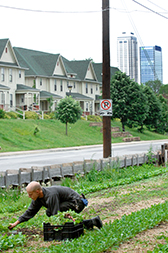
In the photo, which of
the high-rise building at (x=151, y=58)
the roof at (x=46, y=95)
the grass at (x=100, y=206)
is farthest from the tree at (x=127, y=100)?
the grass at (x=100, y=206)

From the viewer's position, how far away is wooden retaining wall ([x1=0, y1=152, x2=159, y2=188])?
10312 millimetres

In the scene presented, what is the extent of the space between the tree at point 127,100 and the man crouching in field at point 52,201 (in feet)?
144

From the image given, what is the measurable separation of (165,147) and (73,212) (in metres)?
12.0

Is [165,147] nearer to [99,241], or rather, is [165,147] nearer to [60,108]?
[99,241]

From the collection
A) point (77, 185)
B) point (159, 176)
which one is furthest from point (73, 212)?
point (159, 176)

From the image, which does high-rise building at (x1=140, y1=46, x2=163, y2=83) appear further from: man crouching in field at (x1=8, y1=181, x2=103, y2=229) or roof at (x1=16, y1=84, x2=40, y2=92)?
roof at (x1=16, y1=84, x2=40, y2=92)

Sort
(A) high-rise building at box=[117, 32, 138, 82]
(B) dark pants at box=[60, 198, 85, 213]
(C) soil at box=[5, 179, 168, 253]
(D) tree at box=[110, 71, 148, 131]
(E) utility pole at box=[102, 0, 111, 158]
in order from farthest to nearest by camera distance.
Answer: (D) tree at box=[110, 71, 148, 131], (A) high-rise building at box=[117, 32, 138, 82], (E) utility pole at box=[102, 0, 111, 158], (B) dark pants at box=[60, 198, 85, 213], (C) soil at box=[5, 179, 168, 253]

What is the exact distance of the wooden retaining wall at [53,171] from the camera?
10312mm

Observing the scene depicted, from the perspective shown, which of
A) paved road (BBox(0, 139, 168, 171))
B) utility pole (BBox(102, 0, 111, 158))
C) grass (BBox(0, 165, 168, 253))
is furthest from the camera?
paved road (BBox(0, 139, 168, 171))

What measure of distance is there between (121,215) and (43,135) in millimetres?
31056

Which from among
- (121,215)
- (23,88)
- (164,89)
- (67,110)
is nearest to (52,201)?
(121,215)

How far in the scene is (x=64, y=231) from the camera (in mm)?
6004

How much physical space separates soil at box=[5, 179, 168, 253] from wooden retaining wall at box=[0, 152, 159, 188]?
5.95 feet

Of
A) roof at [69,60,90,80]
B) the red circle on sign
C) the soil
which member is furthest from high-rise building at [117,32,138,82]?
roof at [69,60,90,80]
